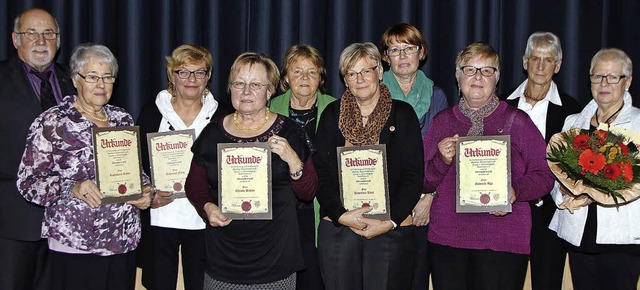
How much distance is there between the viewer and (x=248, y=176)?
311 centimetres

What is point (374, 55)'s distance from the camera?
3.41 meters

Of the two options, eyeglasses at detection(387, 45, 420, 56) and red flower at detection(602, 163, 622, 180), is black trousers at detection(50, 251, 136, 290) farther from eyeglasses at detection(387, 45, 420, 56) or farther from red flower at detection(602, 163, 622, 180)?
red flower at detection(602, 163, 622, 180)

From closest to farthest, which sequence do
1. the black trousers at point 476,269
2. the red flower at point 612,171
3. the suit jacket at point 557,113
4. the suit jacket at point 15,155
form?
the red flower at point 612,171, the black trousers at point 476,269, the suit jacket at point 15,155, the suit jacket at point 557,113

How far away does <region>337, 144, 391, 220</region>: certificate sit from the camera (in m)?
3.24

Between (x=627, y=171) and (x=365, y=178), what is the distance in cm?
123

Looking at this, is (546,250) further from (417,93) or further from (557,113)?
(417,93)

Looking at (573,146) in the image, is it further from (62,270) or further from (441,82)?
(62,270)

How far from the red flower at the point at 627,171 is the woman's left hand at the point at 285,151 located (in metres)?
1.53

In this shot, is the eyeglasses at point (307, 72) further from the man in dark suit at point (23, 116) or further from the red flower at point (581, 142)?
the red flower at point (581, 142)

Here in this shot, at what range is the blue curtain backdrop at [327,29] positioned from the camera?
4.82m

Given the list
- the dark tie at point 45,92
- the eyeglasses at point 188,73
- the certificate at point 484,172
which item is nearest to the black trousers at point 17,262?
the dark tie at point 45,92

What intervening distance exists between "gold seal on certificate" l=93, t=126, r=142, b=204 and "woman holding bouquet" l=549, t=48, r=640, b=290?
7.28 ft

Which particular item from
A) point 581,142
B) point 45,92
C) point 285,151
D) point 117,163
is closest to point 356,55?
point 285,151

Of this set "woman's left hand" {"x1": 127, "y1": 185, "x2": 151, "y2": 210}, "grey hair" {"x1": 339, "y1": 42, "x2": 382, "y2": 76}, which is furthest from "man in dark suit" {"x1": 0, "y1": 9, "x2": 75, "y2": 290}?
"grey hair" {"x1": 339, "y1": 42, "x2": 382, "y2": 76}
